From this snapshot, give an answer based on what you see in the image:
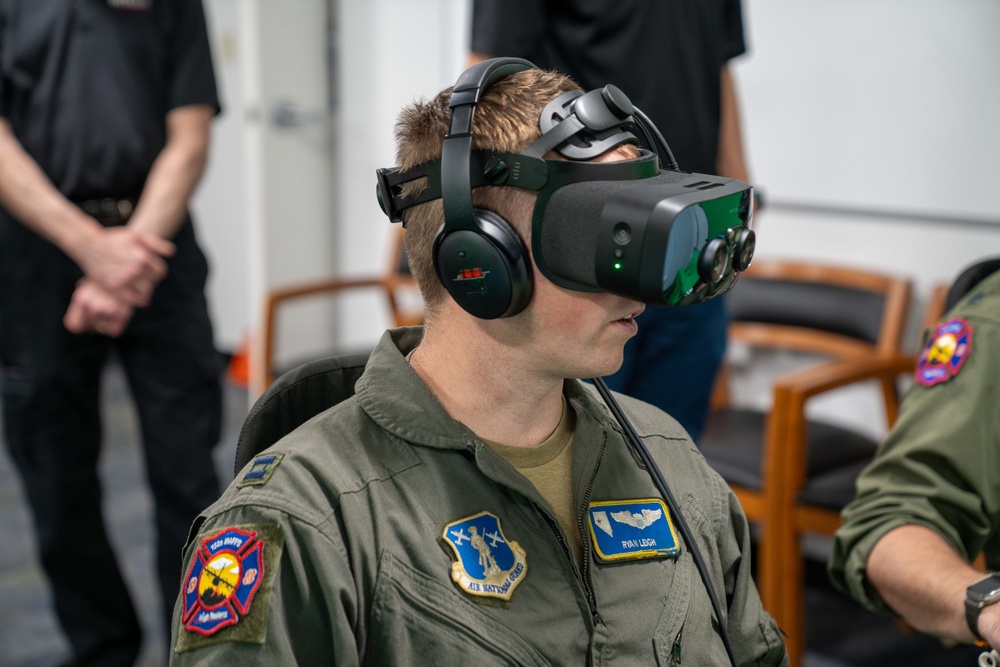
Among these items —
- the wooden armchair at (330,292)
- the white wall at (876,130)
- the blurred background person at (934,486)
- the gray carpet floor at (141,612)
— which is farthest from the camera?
the wooden armchair at (330,292)

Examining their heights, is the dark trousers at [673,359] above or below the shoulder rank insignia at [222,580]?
below

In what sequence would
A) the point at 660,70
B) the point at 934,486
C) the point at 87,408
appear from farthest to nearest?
the point at 87,408 < the point at 660,70 < the point at 934,486

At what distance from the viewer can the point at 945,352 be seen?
4.58ft

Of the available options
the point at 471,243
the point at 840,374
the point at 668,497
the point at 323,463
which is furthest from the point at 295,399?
the point at 840,374

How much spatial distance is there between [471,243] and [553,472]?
0.25 meters

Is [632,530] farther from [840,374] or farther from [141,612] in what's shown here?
[141,612]

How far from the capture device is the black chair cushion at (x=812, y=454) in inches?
81.4

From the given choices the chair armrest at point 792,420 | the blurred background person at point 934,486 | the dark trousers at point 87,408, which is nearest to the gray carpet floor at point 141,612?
the dark trousers at point 87,408

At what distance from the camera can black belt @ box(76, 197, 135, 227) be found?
1.92 m

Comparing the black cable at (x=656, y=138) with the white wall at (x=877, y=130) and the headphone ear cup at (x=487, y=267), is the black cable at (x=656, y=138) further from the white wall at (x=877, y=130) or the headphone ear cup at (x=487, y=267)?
the white wall at (x=877, y=130)

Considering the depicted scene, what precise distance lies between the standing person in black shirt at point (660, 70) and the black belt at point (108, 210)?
2.35 ft

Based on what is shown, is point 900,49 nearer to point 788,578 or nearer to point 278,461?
point 788,578

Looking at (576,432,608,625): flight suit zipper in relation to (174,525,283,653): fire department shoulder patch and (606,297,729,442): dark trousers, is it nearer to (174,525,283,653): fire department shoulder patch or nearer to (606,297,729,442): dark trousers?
(174,525,283,653): fire department shoulder patch

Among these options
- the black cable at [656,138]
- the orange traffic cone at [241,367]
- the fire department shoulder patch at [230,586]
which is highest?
the black cable at [656,138]
